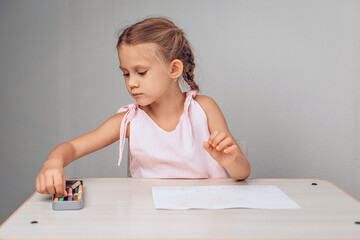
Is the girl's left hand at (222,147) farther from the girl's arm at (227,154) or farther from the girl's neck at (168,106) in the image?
the girl's neck at (168,106)

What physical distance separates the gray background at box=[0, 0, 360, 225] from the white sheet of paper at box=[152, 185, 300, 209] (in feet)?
3.68

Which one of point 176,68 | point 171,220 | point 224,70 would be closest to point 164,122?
point 176,68

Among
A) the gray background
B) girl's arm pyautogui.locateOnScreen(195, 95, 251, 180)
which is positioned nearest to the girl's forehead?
girl's arm pyautogui.locateOnScreen(195, 95, 251, 180)

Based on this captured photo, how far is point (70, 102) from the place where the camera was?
216 cm

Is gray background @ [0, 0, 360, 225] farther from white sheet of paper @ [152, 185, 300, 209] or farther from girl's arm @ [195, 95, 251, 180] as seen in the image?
white sheet of paper @ [152, 185, 300, 209]

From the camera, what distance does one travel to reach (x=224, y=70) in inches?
83.8

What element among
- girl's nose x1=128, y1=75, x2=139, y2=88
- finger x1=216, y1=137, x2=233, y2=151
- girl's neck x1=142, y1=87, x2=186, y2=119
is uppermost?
girl's nose x1=128, y1=75, x2=139, y2=88

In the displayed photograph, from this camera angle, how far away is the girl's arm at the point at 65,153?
0.95m

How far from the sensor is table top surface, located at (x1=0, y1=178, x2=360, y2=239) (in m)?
0.73

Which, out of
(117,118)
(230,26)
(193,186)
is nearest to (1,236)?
(193,186)

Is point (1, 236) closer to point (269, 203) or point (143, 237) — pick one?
point (143, 237)

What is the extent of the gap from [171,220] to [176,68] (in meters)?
0.63

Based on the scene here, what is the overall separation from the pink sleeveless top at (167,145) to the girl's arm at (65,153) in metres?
0.04

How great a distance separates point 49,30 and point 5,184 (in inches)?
31.0
